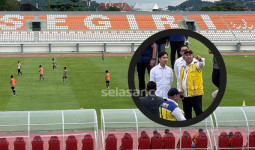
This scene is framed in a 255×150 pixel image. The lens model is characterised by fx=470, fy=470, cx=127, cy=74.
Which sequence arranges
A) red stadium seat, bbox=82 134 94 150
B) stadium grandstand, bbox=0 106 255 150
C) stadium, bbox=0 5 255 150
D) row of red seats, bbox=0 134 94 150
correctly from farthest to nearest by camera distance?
red stadium seat, bbox=82 134 94 150 → row of red seats, bbox=0 134 94 150 → stadium, bbox=0 5 255 150 → stadium grandstand, bbox=0 106 255 150

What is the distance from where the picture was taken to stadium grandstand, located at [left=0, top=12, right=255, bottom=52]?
63719mm

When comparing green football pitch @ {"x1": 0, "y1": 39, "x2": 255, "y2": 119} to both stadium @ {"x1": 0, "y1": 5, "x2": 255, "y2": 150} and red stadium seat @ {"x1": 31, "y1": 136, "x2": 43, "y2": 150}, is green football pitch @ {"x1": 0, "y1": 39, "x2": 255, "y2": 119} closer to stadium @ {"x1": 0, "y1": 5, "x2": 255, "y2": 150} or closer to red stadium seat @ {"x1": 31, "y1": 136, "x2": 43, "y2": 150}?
stadium @ {"x1": 0, "y1": 5, "x2": 255, "y2": 150}

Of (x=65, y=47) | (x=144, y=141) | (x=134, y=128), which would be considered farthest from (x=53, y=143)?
(x=65, y=47)

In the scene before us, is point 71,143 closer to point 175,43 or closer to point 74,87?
point 175,43

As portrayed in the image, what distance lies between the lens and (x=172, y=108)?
2.72m

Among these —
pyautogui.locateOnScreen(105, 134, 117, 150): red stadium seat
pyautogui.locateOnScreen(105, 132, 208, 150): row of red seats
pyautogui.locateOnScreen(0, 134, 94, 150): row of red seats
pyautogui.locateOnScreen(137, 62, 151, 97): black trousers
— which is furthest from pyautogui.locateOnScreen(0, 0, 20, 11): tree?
pyautogui.locateOnScreen(137, 62, 151, 97): black trousers

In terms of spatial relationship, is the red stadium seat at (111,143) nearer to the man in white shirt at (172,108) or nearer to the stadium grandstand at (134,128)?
the stadium grandstand at (134,128)

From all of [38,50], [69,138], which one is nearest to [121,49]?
[38,50]

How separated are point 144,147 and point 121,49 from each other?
167 feet

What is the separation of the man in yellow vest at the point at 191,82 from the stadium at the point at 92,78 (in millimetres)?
53

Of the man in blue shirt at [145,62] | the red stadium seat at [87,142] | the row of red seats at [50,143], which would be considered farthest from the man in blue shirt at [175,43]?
the red stadium seat at [87,142]

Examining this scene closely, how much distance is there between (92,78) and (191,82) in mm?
35121

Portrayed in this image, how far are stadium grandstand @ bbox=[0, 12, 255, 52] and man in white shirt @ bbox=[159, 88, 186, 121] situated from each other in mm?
57567

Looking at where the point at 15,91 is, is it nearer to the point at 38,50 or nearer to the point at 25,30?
the point at 38,50
